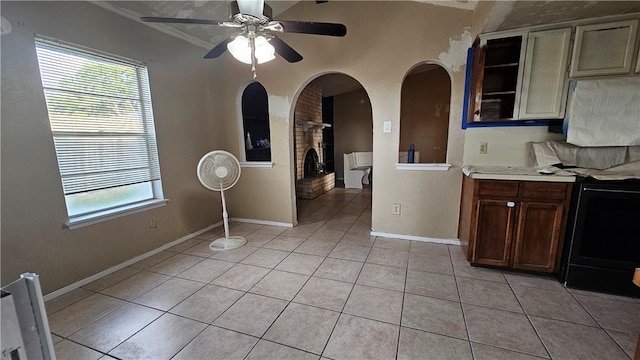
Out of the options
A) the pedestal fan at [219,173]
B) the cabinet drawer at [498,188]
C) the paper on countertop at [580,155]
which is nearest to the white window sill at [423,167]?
the cabinet drawer at [498,188]

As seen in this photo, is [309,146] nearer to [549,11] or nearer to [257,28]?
[257,28]

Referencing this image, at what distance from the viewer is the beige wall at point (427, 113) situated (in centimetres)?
596

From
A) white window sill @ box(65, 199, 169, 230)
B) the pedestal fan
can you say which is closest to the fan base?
the pedestal fan

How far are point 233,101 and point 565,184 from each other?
11.8 feet

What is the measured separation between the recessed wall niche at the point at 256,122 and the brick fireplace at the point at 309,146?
0.75m

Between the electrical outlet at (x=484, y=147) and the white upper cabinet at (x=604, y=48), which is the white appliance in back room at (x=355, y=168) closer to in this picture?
the electrical outlet at (x=484, y=147)

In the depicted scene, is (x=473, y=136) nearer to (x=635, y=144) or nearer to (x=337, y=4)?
(x=635, y=144)

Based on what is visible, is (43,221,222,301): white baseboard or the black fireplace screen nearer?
(43,221,222,301): white baseboard

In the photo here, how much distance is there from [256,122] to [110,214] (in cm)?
247

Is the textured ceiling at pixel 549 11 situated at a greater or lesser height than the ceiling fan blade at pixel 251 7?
greater

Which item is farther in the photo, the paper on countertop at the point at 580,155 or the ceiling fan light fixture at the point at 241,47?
the paper on countertop at the point at 580,155

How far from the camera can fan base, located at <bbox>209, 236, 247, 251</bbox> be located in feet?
9.50

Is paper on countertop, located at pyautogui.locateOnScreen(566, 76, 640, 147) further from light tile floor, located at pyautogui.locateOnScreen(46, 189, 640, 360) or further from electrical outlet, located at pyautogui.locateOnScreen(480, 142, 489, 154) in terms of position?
light tile floor, located at pyautogui.locateOnScreen(46, 189, 640, 360)

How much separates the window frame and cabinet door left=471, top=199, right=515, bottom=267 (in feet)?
10.5
